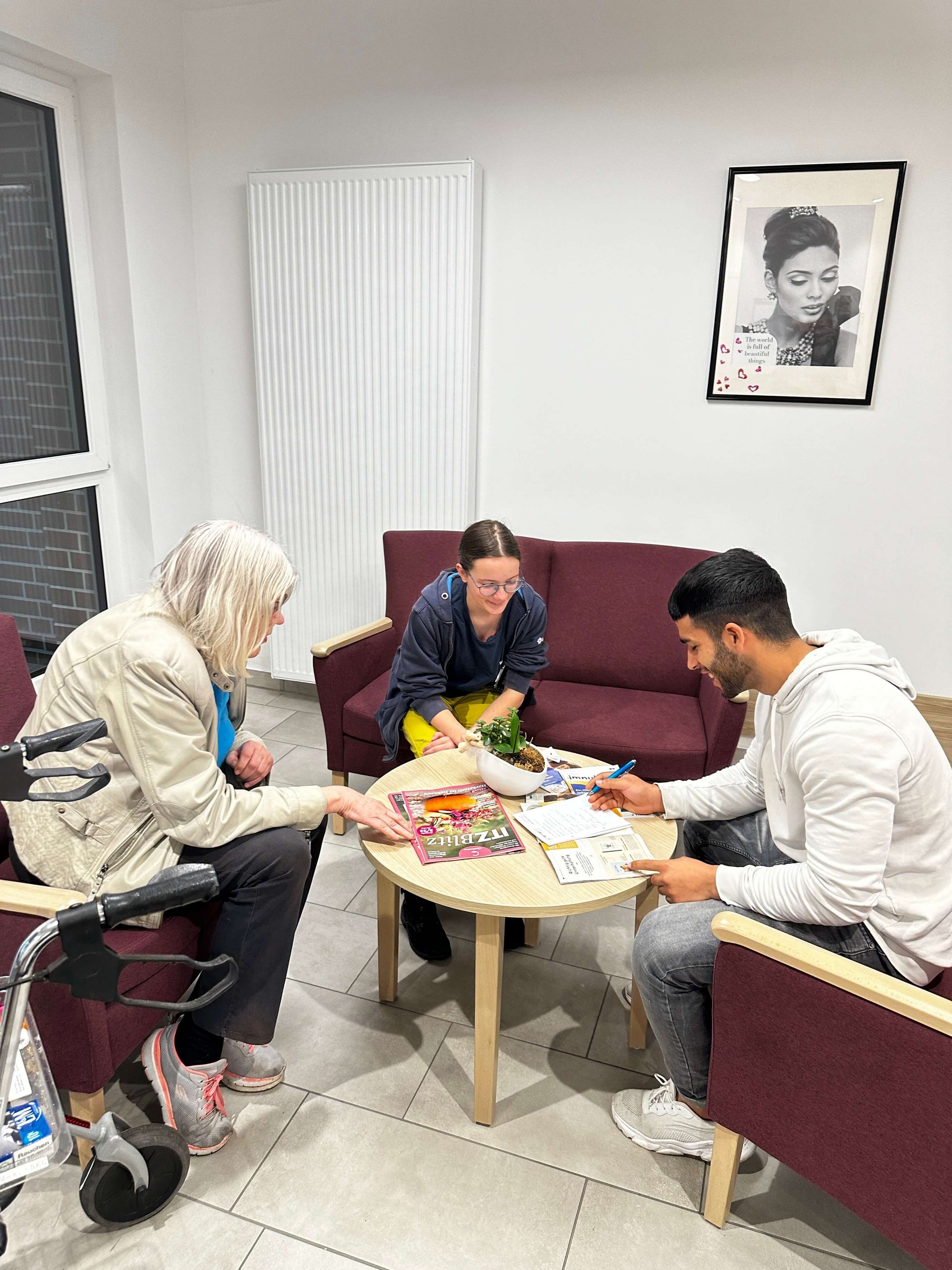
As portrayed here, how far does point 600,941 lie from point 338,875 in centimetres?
84

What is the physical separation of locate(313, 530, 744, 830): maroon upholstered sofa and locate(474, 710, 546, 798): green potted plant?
0.62 m

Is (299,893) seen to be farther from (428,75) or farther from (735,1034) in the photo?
(428,75)

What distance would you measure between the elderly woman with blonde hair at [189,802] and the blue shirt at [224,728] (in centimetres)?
6

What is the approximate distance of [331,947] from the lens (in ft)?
8.02

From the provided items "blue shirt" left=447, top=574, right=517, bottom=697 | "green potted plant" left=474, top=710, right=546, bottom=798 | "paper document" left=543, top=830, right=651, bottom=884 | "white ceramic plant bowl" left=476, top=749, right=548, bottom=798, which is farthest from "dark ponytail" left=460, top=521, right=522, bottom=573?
"paper document" left=543, top=830, right=651, bottom=884

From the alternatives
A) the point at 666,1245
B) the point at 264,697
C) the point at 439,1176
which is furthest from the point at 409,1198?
the point at 264,697

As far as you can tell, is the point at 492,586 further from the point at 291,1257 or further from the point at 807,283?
the point at 807,283

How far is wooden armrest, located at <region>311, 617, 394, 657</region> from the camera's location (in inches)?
115

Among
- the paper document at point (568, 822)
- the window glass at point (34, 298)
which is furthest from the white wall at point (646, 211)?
the paper document at point (568, 822)

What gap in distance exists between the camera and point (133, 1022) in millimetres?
1675

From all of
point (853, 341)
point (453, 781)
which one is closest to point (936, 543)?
point (853, 341)

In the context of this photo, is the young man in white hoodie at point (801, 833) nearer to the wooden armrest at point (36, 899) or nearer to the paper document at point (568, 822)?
the paper document at point (568, 822)

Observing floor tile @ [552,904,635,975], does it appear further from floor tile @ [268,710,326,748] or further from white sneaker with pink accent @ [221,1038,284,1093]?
floor tile @ [268,710,326,748]

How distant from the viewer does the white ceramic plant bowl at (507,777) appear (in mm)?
2072
